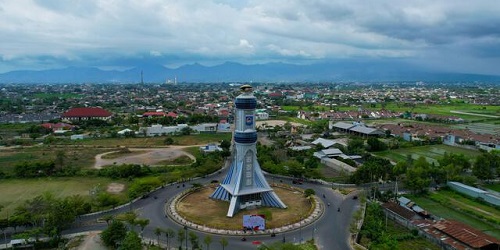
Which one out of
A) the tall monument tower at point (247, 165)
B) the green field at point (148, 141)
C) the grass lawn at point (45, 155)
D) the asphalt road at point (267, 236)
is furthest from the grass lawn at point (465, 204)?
the grass lawn at point (45, 155)

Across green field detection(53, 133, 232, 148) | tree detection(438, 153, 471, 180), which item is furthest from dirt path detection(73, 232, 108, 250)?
tree detection(438, 153, 471, 180)

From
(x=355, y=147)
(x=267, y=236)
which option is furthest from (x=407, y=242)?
(x=355, y=147)

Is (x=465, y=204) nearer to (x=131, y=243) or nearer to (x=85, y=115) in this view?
(x=131, y=243)

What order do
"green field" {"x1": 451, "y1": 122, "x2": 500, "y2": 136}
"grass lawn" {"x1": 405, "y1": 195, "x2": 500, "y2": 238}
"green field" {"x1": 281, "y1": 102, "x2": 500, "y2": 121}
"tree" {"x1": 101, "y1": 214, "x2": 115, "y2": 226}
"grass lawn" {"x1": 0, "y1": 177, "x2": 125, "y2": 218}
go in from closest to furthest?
"tree" {"x1": 101, "y1": 214, "x2": 115, "y2": 226} → "grass lawn" {"x1": 405, "y1": 195, "x2": 500, "y2": 238} → "grass lawn" {"x1": 0, "y1": 177, "x2": 125, "y2": 218} → "green field" {"x1": 451, "y1": 122, "x2": 500, "y2": 136} → "green field" {"x1": 281, "y1": 102, "x2": 500, "y2": 121}

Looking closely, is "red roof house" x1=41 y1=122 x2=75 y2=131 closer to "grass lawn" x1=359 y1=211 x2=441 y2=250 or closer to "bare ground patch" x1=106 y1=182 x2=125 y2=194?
"bare ground patch" x1=106 y1=182 x2=125 y2=194

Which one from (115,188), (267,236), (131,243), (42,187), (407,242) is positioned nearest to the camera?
(131,243)

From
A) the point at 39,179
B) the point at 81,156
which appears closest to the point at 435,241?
the point at 39,179
